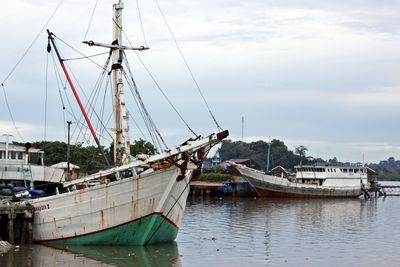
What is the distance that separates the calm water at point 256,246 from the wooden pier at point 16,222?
1.07 metres

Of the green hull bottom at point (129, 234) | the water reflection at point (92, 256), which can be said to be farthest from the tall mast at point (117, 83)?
the water reflection at point (92, 256)

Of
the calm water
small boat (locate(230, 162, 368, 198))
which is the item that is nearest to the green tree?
small boat (locate(230, 162, 368, 198))

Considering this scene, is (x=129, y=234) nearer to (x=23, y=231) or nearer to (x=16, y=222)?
(x=23, y=231)

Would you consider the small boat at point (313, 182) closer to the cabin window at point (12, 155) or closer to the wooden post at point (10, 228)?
the cabin window at point (12, 155)

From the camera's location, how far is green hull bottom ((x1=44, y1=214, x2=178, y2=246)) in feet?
105

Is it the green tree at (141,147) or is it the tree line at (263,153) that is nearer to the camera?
the green tree at (141,147)

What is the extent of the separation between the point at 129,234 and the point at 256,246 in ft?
24.4

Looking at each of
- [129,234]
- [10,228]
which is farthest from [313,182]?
[10,228]

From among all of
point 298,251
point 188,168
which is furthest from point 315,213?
point 188,168

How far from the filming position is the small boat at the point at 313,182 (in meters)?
83.6

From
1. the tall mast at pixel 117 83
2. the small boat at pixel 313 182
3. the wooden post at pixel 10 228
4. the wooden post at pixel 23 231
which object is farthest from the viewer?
the small boat at pixel 313 182

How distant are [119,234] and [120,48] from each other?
928 centimetres

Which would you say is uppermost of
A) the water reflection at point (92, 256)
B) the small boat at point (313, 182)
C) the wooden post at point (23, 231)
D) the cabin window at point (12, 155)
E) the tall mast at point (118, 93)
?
the tall mast at point (118, 93)

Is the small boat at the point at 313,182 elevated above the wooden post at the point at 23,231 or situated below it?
above
